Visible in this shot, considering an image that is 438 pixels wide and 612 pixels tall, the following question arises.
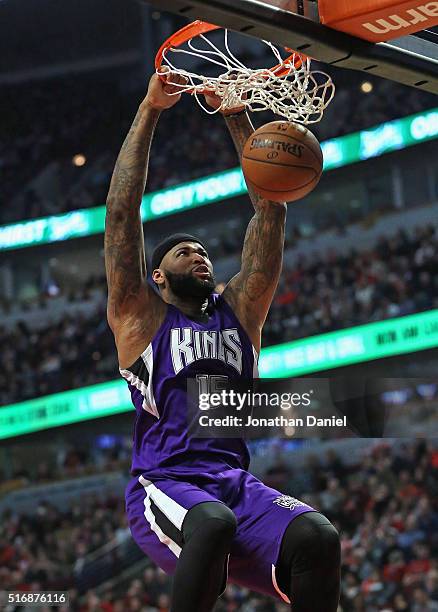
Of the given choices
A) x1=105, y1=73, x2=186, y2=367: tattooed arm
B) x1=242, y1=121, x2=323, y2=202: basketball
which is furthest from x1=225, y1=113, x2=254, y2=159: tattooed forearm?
x1=105, y1=73, x2=186, y2=367: tattooed arm

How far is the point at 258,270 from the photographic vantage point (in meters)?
4.45

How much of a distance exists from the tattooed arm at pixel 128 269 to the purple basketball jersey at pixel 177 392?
0.07 m

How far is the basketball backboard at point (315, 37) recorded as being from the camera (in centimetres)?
358

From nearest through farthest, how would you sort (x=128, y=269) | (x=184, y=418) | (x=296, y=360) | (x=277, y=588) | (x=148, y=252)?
(x=277, y=588) → (x=184, y=418) → (x=128, y=269) → (x=296, y=360) → (x=148, y=252)

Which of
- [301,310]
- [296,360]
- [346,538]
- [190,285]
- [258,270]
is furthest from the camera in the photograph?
[301,310]

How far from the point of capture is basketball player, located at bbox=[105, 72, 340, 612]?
356cm

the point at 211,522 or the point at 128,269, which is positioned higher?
the point at 128,269

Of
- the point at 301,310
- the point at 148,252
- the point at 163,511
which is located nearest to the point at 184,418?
the point at 163,511

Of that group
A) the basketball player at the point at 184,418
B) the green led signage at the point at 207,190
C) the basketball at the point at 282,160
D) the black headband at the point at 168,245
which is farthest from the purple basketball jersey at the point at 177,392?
the green led signage at the point at 207,190

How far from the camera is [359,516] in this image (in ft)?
49.6

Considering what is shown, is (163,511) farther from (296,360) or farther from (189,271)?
(296,360)

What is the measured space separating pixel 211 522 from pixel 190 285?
120cm

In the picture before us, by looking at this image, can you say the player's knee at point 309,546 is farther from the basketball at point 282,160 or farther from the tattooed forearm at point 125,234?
the basketball at point 282,160

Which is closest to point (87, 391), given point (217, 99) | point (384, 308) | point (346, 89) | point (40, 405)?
point (40, 405)
